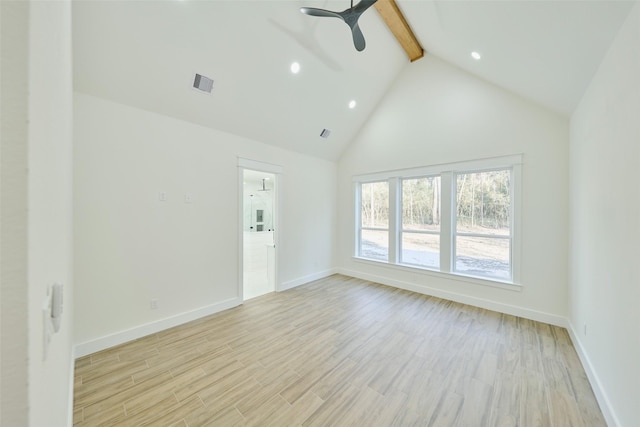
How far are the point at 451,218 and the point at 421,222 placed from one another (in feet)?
1.82

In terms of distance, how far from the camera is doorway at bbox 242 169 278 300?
4.54 m

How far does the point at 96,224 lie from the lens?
2574mm

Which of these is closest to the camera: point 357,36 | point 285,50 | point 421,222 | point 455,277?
point 357,36

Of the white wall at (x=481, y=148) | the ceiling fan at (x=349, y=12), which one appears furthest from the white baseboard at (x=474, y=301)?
the ceiling fan at (x=349, y=12)

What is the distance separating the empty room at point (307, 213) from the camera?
58.1 inches

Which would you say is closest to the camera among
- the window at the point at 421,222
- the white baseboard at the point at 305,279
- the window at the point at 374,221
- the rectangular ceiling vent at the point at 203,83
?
the rectangular ceiling vent at the point at 203,83

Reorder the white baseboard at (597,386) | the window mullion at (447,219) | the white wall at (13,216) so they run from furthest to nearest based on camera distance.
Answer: the window mullion at (447,219) → the white baseboard at (597,386) → the white wall at (13,216)

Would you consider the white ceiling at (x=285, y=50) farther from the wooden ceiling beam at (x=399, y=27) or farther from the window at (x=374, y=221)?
the window at (x=374, y=221)

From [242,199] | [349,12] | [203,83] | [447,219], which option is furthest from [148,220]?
[447,219]

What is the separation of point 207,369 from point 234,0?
3653 mm

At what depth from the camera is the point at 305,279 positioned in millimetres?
4938

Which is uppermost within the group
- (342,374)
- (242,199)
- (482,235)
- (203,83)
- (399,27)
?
(399,27)

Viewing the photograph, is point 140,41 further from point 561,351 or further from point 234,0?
point 561,351

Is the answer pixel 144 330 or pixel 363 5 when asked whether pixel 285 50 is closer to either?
pixel 363 5
